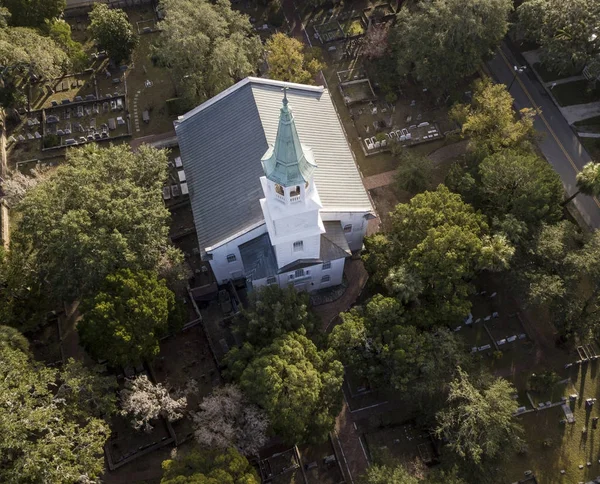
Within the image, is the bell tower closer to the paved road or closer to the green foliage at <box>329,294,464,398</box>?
the green foliage at <box>329,294,464,398</box>

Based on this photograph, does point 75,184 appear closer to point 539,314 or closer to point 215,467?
point 215,467

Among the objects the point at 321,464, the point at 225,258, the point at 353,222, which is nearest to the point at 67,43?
the point at 225,258

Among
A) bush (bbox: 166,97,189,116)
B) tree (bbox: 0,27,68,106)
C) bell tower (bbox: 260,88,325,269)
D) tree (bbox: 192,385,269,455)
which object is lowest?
tree (bbox: 192,385,269,455)

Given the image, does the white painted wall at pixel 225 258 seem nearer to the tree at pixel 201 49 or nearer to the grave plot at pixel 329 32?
the tree at pixel 201 49

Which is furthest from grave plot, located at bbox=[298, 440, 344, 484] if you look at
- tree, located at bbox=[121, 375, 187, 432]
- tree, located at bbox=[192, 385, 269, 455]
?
tree, located at bbox=[121, 375, 187, 432]

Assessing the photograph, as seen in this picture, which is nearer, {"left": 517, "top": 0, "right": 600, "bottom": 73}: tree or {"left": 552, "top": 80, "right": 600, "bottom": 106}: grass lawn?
{"left": 517, "top": 0, "right": 600, "bottom": 73}: tree

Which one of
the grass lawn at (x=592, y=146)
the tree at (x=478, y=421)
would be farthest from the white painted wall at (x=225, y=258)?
the grass lawn at (x=592, y=146)

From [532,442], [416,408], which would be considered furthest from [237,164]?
[532,442]
